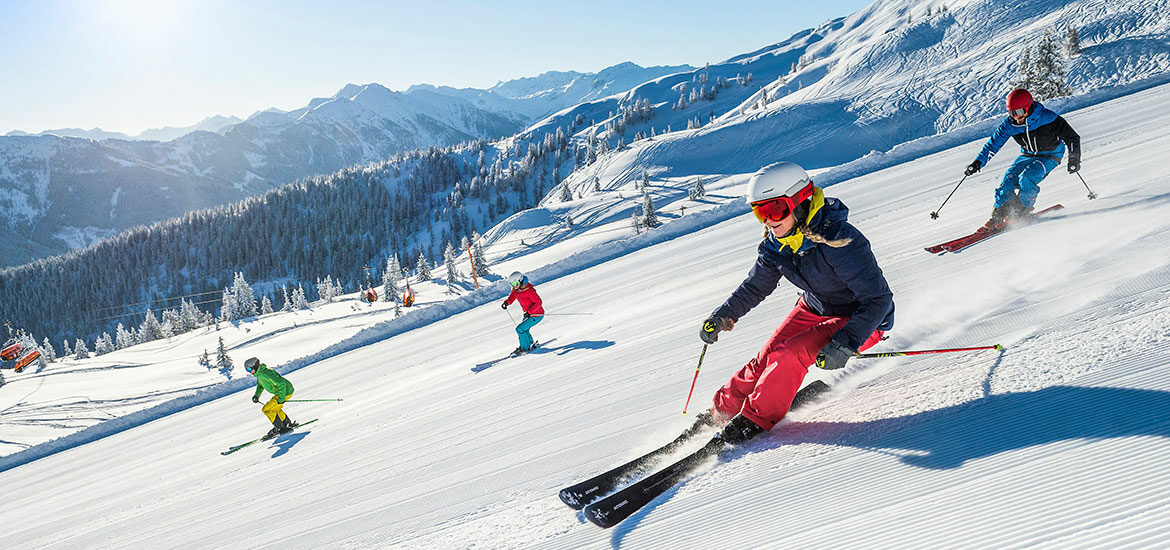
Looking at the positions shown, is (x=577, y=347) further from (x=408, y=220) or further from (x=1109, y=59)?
(x=408, y=220)

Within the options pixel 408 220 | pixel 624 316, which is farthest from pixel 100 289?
pixel 624 316

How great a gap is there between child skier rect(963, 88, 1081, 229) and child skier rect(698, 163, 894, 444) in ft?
16.3

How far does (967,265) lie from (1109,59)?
2718 inches

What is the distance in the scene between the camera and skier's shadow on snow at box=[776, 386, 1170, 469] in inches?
101

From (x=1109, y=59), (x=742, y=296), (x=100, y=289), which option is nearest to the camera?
(x=742, y=296)

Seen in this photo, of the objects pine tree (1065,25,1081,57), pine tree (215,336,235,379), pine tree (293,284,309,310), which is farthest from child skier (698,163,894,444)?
pine tree (1065,25,1081,57)

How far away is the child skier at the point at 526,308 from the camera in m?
9.43

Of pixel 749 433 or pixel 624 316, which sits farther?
pixel 624 316

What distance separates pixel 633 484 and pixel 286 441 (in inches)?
274

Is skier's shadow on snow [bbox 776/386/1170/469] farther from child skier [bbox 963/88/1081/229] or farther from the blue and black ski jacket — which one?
the blue and black ski jacket

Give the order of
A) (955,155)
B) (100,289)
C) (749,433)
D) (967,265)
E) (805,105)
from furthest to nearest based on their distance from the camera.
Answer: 1. (100,289)
2. (805,105)
3. (955,155)
4. (967,265)
5. (749,433)

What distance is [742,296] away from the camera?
4.10 m

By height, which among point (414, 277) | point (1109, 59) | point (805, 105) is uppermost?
point (805, 105)

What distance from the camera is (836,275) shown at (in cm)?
354
